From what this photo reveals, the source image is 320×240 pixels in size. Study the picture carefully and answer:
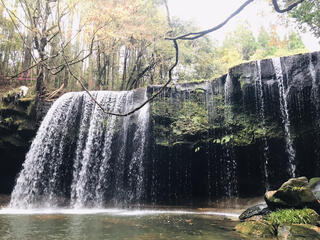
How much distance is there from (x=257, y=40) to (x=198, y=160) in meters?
27.0

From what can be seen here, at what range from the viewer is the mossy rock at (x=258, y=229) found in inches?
208

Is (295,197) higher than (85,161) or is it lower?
lower

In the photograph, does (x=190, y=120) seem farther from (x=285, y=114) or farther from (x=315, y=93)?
(x=315, y=93)

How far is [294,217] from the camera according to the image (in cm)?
568

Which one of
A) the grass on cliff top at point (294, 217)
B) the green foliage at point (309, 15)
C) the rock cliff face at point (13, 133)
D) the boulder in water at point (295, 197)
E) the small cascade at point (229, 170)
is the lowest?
the grass on cliff top at point (294, 217)

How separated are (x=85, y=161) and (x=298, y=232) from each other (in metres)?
9.34

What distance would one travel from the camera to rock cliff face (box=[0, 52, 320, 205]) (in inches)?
405

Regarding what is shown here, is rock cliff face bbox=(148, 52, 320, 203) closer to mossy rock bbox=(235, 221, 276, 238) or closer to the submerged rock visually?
the submerged rock

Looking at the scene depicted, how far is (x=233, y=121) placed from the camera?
1136 cm

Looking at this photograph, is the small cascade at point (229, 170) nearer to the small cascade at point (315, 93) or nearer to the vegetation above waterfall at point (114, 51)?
the small cascade at point (315, 93)

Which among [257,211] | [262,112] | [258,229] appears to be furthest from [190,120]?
[258,229]

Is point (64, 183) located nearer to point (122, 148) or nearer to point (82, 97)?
point (122, 148)

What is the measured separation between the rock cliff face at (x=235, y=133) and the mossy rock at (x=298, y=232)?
5627 mm

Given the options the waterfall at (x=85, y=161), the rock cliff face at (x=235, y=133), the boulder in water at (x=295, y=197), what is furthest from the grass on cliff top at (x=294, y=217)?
the waterfall at (x=85, y=161)
